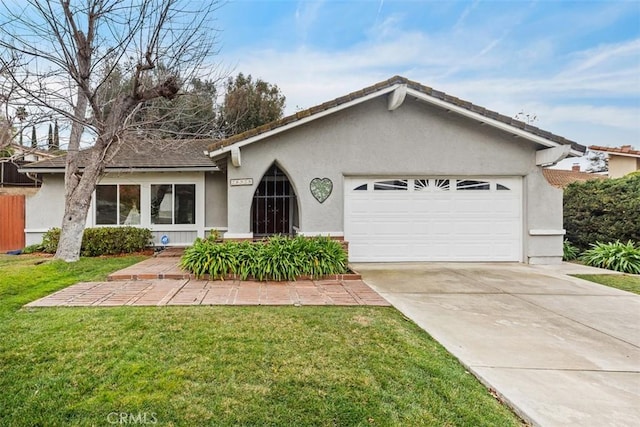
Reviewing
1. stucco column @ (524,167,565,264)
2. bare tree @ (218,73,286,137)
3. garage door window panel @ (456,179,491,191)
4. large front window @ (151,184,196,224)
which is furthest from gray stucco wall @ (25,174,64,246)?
stucco column @ (524,167,565,264)

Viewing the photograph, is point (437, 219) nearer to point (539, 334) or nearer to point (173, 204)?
point (539, 334)

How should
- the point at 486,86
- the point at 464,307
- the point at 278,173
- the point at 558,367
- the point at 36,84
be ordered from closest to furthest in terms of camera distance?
the point at 558,367 < the point at 464,307 < the point at 36,84 < the point at 278,173 < the point at 486,86

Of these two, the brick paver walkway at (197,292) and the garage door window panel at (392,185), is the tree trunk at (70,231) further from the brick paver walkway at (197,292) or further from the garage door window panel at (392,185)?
the garage door window panel at (392,185)

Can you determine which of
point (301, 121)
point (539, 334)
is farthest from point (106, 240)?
point (539, 334)

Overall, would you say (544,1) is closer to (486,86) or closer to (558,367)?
(486,86)

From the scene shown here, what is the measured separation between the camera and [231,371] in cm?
335

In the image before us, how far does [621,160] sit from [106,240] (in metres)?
24.0

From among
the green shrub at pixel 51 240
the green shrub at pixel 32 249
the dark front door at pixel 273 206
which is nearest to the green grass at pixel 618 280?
the dark front door at pixel 273 206

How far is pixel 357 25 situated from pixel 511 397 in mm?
14506

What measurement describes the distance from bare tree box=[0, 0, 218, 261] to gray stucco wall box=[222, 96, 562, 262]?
130 inches

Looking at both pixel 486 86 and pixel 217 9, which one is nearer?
pixel 217 9

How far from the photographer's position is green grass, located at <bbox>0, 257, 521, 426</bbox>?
2.71 meters

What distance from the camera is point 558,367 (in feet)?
11.9

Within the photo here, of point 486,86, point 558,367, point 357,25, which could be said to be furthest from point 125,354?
point 486,86
